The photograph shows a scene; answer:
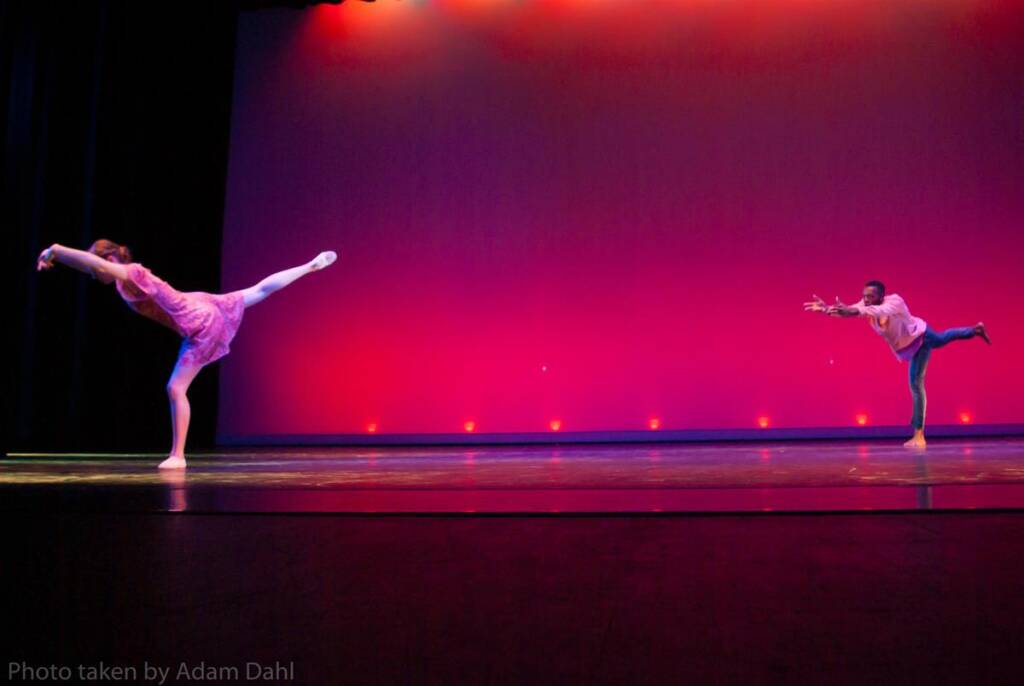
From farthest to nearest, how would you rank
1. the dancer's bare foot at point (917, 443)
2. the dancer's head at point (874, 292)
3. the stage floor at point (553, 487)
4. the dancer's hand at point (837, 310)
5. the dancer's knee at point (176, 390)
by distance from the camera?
the dancer's head at point (874, 292)
the dancer's bare foot at point (917, 443)
the dancer's hand at point (837, 310)
the dancer's knee at point (176, 390)
the stage floor at point (553, 487)

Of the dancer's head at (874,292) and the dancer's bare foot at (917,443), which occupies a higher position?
the dancer's head at (874,292)

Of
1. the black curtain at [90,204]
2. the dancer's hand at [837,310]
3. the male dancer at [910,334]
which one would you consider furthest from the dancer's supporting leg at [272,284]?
the male dancer at [910,334]

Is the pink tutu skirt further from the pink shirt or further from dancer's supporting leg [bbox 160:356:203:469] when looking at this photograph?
the pink shirt

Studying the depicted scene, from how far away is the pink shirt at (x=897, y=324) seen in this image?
4766 mm

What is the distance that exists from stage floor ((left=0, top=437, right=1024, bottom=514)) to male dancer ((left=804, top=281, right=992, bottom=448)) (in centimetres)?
116

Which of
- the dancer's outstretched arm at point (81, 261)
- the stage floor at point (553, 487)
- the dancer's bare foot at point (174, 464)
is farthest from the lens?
the dancer's bare foot at point (174, 464)

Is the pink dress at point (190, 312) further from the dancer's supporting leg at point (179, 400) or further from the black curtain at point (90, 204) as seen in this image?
the black curtain at point (90, 204)

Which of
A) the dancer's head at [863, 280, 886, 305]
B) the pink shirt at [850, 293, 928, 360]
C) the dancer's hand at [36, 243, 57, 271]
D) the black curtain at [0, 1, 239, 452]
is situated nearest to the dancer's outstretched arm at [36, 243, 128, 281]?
the dancer's hand at [36, 243, 57, 271]

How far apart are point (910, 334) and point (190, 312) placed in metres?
4.27

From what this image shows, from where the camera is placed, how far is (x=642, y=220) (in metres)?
6.48

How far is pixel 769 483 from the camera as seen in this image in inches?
92.0

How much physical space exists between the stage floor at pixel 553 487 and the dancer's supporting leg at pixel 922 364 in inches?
41.6

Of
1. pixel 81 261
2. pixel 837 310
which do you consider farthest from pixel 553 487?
pixel 837 310

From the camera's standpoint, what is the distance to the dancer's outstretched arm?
3.49 meters
